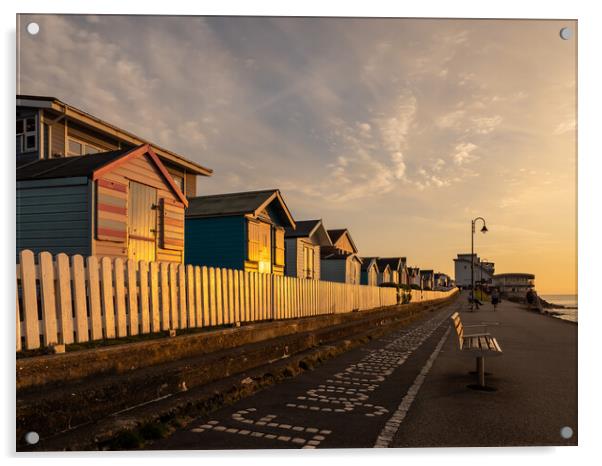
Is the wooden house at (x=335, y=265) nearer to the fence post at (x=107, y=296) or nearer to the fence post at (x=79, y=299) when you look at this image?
the fence post at (x=107, y=296)

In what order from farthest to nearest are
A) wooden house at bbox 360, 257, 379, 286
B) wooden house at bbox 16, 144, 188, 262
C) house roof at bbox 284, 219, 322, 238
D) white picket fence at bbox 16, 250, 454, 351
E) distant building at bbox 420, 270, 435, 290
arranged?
distant building at bbox 420, 270, 435, 290
wooden house at bbox 360, 257, 379, 286
house roof at bbox 284, 219, 322, 238
wooden house at bbox 16, 144, 188, 262
white picket fence at bbox 16, 250, 454, 351

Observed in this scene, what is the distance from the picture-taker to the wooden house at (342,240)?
34203mm

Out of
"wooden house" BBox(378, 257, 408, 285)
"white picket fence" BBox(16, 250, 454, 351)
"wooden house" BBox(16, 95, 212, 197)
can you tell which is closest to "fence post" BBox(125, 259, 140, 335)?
"white picket fence" BBox(16, 250, 454, 351)

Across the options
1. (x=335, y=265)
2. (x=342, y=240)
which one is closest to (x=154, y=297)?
(x=335, y=265)

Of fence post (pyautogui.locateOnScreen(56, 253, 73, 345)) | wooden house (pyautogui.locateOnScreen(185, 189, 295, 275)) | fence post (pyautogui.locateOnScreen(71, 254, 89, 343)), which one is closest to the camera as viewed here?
Result: fence post (pyautogui.locateOnScreen(56, 253, 73, 345))

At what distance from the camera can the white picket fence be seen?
15.9ft

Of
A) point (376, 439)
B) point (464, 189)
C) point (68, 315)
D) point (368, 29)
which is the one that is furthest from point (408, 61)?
point (68, 315)

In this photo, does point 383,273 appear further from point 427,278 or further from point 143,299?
point 427,278

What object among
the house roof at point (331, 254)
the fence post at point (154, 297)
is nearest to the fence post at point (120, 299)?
the fence post at point (154, 297)

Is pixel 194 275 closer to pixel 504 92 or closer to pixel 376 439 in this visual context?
pixel 376 439

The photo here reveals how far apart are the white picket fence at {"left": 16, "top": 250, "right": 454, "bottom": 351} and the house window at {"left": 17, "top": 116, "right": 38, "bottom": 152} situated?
637 centimetres

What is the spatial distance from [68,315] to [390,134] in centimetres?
429

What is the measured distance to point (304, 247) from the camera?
2692 centimetres

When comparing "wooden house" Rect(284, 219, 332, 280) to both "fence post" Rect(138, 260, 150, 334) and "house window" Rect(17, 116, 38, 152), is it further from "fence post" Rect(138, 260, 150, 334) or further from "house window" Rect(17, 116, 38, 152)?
"fence post" Rect(138, 260, 150, 334)
